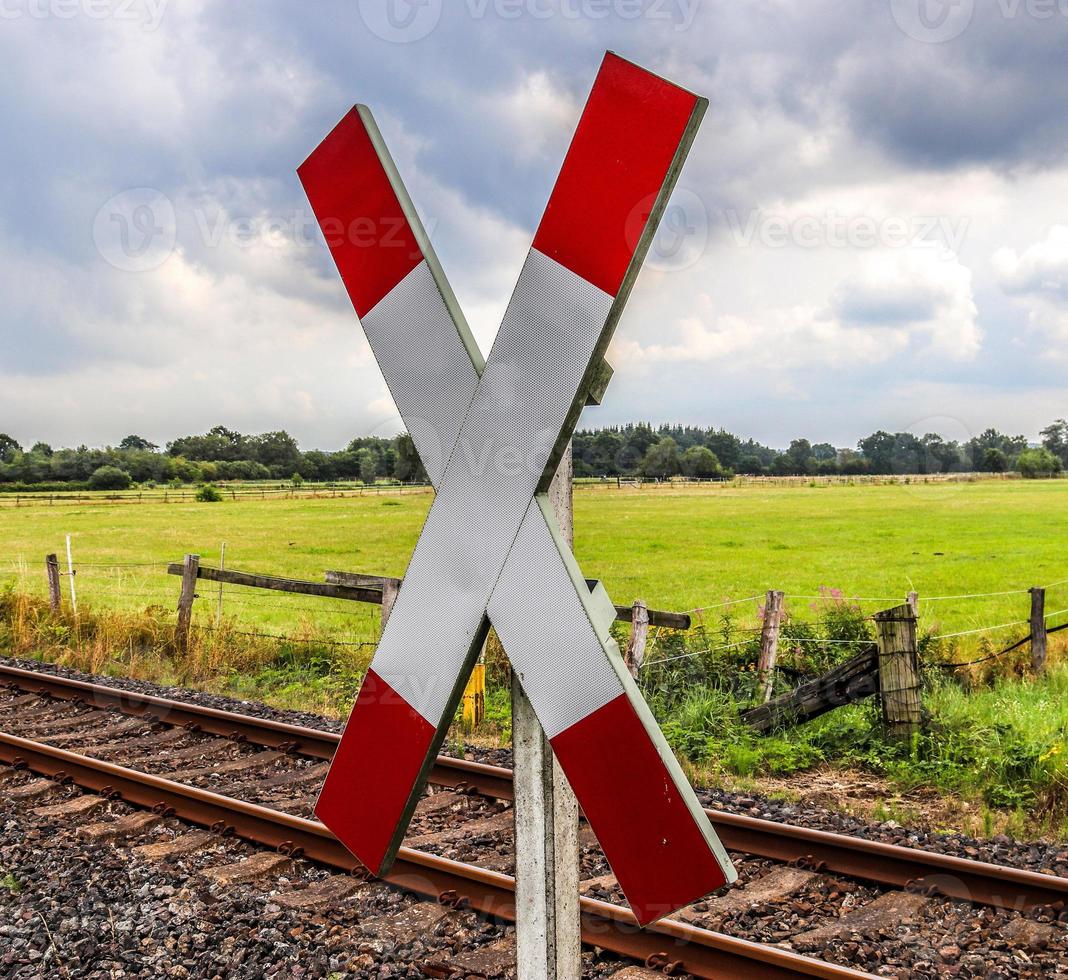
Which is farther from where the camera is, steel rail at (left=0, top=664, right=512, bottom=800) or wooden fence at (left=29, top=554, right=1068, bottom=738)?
wooden fence at (left=29, top=554, right=1068, bottom=738)

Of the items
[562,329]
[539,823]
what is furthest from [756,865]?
[562,329]

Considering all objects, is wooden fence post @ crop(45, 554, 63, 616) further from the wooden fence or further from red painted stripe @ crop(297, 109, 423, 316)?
red painted stripe @ crop(297, 109, 423, 316)

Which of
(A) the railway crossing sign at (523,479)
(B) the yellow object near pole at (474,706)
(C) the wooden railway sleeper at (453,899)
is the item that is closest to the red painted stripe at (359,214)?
(A) the railway crossing sign at (523,479)

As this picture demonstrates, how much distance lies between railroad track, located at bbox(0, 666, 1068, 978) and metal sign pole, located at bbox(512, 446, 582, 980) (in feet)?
8.14

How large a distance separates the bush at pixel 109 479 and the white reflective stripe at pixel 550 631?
64.5 m

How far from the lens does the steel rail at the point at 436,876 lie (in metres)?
3.49

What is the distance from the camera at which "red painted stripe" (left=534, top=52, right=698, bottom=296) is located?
41.4 inches

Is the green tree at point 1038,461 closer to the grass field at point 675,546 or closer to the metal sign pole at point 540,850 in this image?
the grass field at point 675,546

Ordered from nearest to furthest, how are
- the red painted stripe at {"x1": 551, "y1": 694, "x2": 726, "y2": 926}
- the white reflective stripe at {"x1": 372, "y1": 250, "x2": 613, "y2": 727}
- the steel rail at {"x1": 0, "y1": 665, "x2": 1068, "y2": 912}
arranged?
the red painted stripe at {"x1": 551, "y1": 694, "x2": 726, "y2": 926} < the white reflective stripe at {"x1": 372, "y1": 250, "x2": 613, "y2": 727} < the steel rail at {"x1": 0, "y1": 665, "x2": 1068, "y2": 912}

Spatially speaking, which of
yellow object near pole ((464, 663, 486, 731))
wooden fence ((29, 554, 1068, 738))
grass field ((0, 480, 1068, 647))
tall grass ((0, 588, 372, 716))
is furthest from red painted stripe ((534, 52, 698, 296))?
grass field ((0, 480, 1068, 647))

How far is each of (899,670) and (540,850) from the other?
19.6ft

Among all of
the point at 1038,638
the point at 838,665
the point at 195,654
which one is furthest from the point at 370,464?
the point at 1038,638

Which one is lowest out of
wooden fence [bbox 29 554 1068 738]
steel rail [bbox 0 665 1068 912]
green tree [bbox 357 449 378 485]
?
steel rail [bbox 0 665 1068 912]

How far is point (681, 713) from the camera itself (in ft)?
24.2
